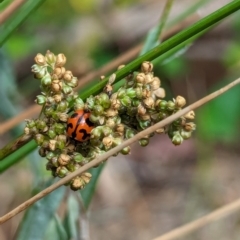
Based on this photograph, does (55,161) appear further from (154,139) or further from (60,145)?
(154,139)

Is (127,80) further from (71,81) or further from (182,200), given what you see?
(182,200)

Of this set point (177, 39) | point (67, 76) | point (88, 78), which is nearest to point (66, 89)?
point (67, 76)

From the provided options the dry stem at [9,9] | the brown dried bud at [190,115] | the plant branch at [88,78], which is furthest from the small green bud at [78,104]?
the plant branch at [88,78]

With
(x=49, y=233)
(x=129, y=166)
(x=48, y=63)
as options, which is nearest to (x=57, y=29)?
(x=129, y=166)

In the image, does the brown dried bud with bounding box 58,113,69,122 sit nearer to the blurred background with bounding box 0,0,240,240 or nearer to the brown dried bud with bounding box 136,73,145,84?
the brown dried bud with bounding box 136,73,145,84

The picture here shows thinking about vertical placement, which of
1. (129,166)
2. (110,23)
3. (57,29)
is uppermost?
(57,29)

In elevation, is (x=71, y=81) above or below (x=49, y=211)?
above
